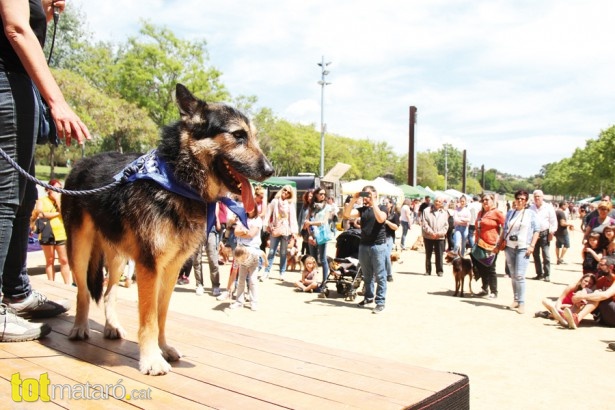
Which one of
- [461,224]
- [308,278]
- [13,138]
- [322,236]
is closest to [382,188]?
[461,224]

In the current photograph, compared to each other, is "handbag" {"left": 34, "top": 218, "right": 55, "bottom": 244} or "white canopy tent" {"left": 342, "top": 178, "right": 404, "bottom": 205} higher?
"white canopy tent" {"left": 342, "top": 178, "right": 404, "bottom": 205}

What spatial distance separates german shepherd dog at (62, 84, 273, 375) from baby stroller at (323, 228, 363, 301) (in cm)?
838

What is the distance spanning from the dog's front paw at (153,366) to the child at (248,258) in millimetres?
6634

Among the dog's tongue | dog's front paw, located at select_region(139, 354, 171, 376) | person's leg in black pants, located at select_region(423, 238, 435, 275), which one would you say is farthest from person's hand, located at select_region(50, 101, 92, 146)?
person's leg in black pants, located at select_region(423, 238, 435, 275)

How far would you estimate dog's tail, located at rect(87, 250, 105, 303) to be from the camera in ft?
11.8

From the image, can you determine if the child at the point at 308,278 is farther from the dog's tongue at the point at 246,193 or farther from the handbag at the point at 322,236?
the dog's tongue at the point at 246,193

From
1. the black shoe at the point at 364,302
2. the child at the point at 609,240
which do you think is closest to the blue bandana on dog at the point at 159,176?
the black shoe at the point at 364,302

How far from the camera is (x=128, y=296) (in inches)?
387

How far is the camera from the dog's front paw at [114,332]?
136 inches

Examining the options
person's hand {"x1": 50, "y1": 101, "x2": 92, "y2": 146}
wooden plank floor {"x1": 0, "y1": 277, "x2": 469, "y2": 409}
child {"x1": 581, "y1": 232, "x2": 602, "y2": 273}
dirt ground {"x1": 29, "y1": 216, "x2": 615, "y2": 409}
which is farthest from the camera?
child {"x1": 581, "y1": 232, "x2": 602, "y2": 273}

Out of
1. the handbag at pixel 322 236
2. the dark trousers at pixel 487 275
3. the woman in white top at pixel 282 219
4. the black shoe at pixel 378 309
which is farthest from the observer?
the woman in white top at pixel 282 219

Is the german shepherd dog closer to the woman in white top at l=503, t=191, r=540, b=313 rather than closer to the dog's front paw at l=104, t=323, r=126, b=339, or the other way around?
the dog's front paw at l=104, t=323, r=126, b=339

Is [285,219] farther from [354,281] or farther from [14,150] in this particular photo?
[14,150]

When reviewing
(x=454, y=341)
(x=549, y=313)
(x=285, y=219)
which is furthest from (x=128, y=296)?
(x=549, y=313)
